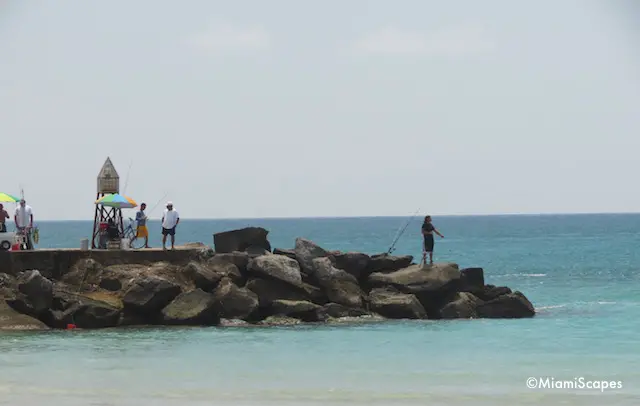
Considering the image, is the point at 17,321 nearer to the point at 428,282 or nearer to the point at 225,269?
the point at 225,269

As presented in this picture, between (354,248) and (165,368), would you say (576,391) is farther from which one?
(354,248)

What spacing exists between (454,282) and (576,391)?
34.7ft

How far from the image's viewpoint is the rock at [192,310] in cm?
2873

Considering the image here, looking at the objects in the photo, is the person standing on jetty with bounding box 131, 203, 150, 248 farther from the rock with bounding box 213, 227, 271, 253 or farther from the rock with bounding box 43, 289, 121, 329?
the rock with bounding box 43, 289, 121, 329

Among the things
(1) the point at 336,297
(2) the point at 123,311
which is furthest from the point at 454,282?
(2) the point at 123,311

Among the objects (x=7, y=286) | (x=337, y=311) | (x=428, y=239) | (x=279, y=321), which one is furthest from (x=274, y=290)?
(x=7, y=286)

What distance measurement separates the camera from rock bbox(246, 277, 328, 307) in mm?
29891

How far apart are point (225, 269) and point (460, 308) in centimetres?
639

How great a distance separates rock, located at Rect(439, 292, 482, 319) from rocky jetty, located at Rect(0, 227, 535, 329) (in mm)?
27

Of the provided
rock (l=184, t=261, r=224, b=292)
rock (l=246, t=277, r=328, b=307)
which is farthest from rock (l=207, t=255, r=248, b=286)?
rock (l=246, t=277, r=328, b=307)

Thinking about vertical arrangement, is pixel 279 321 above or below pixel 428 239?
below

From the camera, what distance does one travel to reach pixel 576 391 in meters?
20.9

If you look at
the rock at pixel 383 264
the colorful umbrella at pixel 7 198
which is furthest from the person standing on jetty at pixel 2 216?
the rock at pixel 383 264

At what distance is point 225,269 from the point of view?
30.6 m
